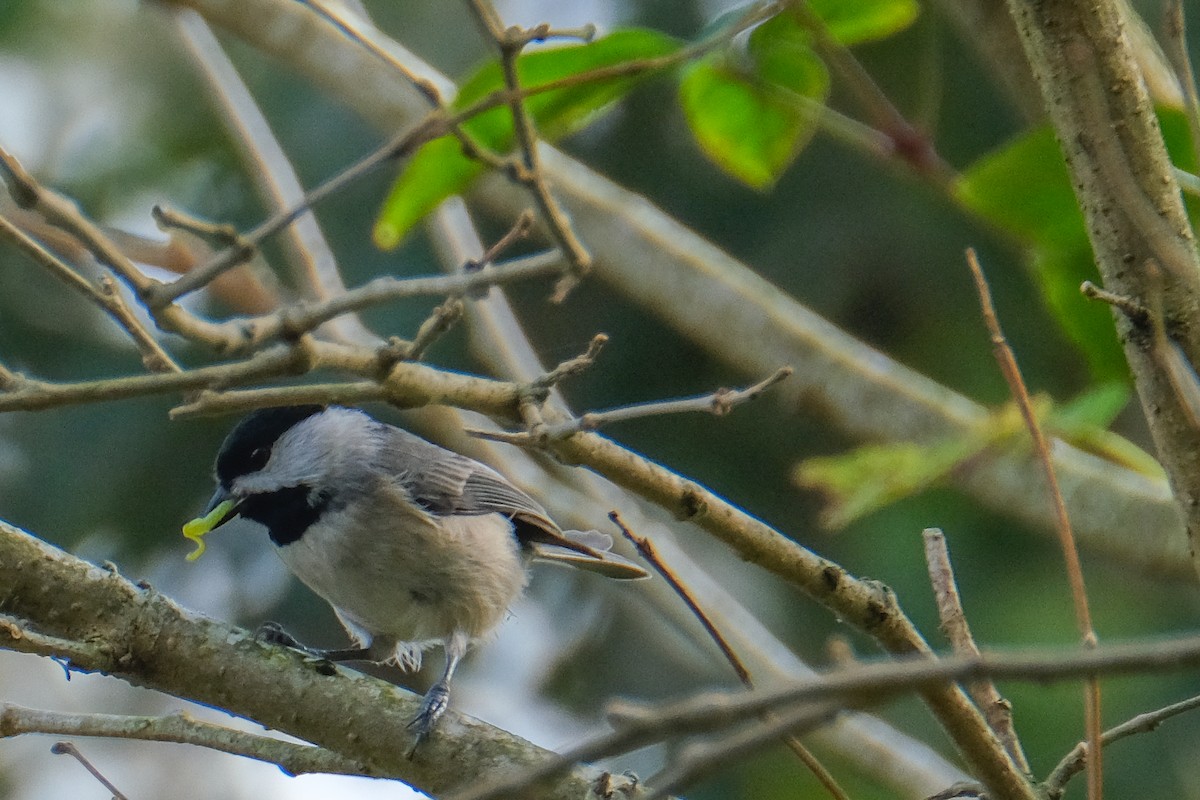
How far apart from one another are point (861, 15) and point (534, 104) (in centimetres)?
51

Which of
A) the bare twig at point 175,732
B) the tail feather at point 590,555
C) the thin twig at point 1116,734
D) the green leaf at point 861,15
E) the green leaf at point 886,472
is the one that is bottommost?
the tail feather at point 590,555

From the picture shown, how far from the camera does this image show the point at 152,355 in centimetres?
141

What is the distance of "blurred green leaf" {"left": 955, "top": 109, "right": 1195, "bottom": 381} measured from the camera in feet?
6.27

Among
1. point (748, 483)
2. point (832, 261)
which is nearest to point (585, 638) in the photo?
point (748, 483)

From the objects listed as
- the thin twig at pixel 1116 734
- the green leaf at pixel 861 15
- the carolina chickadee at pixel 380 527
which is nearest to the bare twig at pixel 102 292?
the green leaf at pixel 861 15

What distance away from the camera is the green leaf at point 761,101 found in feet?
6.11

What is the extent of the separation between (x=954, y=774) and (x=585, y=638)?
2.10 meters

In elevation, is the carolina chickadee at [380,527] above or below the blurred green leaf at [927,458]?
below

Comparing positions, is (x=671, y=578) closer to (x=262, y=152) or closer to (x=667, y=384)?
(x=262, y=152)

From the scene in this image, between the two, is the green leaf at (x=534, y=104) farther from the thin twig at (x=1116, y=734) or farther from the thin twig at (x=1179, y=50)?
the thin twig at (x=1116, y=734)

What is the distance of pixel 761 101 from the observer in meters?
1.99

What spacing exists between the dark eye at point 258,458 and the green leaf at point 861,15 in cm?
198

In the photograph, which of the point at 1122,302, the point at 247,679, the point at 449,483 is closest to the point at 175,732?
the point at 247,679

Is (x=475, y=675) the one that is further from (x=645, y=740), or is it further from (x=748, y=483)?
(x=645, y=740)
